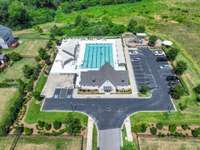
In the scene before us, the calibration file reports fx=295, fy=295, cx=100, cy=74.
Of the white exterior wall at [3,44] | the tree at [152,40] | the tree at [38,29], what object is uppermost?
the tree at [38,29]

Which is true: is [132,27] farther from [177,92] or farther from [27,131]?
[27,131]

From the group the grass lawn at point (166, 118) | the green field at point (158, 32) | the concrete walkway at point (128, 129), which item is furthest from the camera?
the green field at point (158, 32)

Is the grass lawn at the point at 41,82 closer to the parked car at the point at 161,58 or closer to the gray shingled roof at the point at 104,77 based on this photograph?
the gray shingled roof at the point at 104,77

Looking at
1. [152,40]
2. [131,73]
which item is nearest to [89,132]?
[131,73]

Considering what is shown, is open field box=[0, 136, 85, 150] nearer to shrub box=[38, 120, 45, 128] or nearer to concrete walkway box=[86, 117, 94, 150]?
concrete walkway box=[86, 117, 94, 150]

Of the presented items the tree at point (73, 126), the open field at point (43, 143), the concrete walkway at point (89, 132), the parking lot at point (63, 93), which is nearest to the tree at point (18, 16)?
the parking lot at point (63, 93)

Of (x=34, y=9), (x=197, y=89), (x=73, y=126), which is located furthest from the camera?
(x=34, y=9)

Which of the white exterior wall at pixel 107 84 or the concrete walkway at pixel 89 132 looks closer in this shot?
the concrete walkway at pixel 89 132
